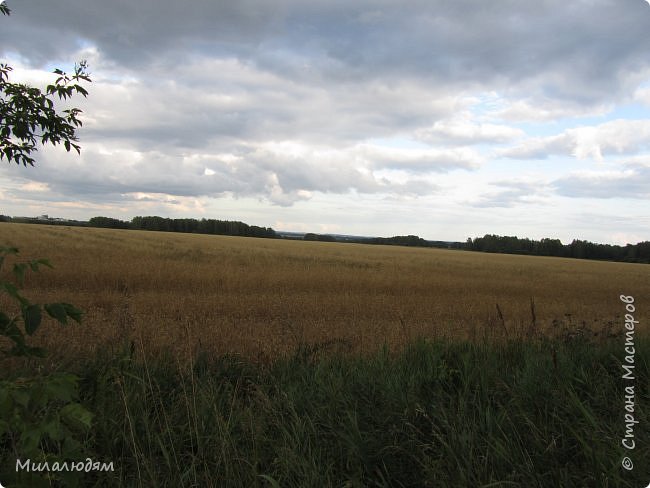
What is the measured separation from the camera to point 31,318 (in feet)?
5.54

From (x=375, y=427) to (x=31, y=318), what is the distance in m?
2.43

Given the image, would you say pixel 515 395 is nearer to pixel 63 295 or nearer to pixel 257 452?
pixel 257 452

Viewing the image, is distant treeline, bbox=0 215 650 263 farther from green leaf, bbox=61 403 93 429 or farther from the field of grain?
green leaf, bbox=61 403 93 429

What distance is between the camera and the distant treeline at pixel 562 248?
220 feet

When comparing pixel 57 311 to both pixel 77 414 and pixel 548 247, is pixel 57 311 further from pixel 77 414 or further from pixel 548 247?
Answer: pixel 548 247

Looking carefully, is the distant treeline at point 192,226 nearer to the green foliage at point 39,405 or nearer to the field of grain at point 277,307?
the field of grain at point 277,307

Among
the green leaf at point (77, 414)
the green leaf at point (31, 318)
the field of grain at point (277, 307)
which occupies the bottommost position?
the field of grain at point (277, 307)

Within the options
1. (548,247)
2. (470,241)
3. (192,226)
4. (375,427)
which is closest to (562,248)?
(548,247)

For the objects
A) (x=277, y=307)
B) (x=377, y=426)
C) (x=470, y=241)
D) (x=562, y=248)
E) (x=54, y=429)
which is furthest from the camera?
(x=470, y=241)

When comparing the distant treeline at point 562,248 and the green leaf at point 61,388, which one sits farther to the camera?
the distant treeline at point 562,248

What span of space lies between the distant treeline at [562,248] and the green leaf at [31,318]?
77741 mm

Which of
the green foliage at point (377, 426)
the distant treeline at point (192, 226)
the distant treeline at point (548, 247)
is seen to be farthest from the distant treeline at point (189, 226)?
the green foliage at point (377, 426)

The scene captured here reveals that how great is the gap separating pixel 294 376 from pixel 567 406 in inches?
96.0

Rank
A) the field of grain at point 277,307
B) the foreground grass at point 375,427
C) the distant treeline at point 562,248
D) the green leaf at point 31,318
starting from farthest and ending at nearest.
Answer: the distant treeline at point 562,248 → the field of grain at point 277,307 → the foreground grass at point 375,427 → the green leaf at point 31,318
